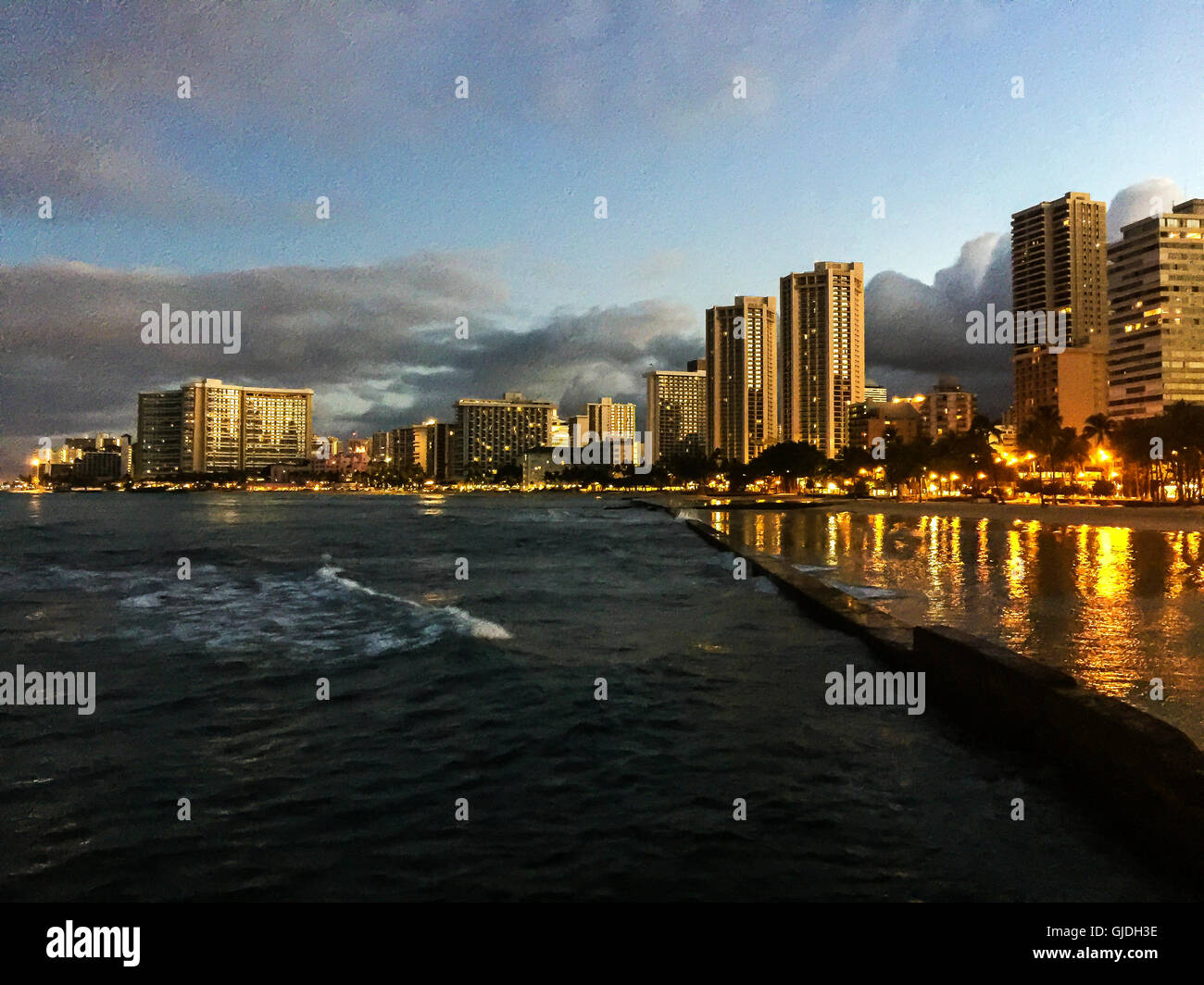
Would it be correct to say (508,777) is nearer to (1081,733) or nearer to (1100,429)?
(1081,733)

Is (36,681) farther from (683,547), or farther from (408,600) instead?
(683,547)

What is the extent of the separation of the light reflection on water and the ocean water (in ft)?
8.03

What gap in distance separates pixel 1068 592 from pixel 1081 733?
42.6 ft

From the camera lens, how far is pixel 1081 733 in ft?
22.3

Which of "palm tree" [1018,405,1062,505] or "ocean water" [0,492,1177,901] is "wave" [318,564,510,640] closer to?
"ocean water" [0,492,1177,901]

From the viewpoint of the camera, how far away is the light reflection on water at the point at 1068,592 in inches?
396

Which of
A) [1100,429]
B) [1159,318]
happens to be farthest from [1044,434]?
[1159,318]

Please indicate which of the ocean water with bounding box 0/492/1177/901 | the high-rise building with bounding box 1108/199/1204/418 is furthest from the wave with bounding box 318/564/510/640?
the high-rise building with bounding box 1108/199/1204/418

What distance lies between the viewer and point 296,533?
5681 centimetres

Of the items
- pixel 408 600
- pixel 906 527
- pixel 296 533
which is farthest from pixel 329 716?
pixel 296 533

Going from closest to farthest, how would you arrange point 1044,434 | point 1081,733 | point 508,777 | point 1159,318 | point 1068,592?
point 1081,733
point 508,777
point 1068,592
point 1044,434
point 1159,318

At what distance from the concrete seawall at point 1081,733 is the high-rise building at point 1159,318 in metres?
165

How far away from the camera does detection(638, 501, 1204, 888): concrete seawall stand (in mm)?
5309

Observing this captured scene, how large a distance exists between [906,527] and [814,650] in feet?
135
